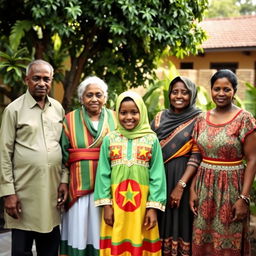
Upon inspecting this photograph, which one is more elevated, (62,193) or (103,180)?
(103,180)

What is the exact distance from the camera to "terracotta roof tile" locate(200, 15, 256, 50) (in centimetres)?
1352

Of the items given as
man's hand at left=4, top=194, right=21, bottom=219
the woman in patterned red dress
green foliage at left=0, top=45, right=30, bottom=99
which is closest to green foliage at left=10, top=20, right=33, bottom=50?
green foliage at left=0, top=45, right=30, bottom=99

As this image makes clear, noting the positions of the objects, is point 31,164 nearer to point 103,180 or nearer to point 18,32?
point 103,180

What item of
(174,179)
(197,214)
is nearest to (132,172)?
(174,179)

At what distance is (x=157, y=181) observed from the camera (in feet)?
9.44

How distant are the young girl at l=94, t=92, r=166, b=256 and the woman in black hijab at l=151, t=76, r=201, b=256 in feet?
0.60

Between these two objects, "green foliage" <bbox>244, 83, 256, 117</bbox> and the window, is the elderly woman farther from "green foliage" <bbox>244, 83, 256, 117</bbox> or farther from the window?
the window

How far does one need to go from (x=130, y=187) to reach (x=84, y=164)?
426 mm

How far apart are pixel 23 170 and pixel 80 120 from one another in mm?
611

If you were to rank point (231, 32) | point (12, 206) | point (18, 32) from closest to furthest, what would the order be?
point (12, 206), point (18, 32), point (231, 32)

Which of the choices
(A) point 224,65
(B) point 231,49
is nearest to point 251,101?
(B) point 231,49

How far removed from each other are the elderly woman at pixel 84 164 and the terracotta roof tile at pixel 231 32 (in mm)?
11172

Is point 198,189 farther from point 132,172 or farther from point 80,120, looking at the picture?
point 80,120

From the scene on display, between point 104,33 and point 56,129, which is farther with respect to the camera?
point 104,33
